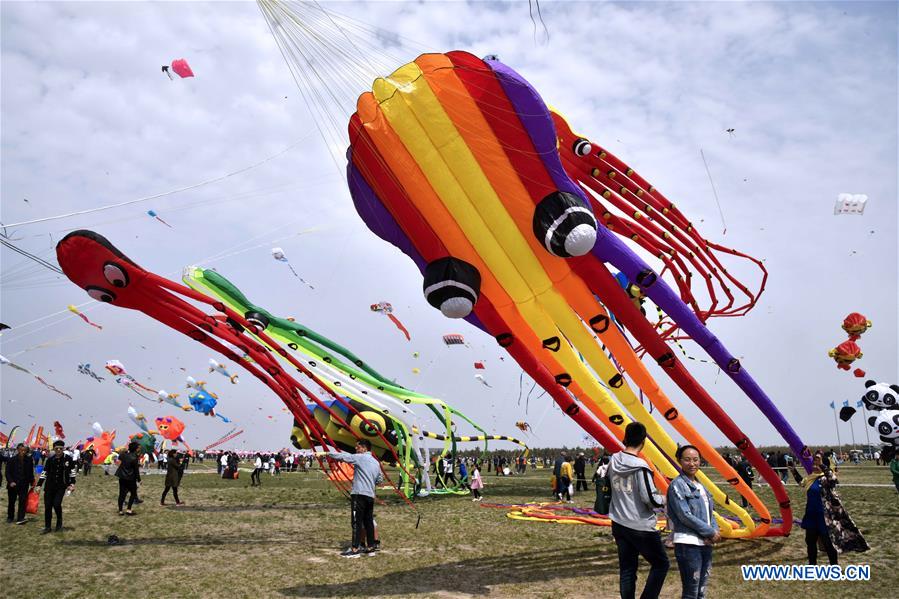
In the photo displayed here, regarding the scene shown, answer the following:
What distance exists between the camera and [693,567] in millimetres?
5285

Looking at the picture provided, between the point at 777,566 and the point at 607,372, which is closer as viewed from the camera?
the point at 777,566

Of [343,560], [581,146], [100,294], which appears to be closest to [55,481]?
[100,294]

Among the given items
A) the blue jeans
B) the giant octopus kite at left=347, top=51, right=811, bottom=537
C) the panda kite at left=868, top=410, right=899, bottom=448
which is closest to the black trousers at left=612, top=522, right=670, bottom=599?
the blue jeans

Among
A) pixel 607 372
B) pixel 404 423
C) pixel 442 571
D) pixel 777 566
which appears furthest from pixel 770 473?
pixel 404 423

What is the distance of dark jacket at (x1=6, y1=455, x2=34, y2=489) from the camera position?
42.7 ft

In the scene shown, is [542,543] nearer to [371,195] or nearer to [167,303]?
[371,195]

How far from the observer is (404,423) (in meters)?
21.4

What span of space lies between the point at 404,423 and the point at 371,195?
13691 millimetres

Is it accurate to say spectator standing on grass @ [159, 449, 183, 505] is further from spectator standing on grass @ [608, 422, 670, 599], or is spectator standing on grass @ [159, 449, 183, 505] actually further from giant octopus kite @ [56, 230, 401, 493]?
spectator standing on grass @ [608, 422, 670, 599]

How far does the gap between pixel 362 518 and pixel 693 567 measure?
19.9 feet

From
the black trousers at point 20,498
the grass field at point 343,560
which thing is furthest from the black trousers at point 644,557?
the black trousers at point 20,498

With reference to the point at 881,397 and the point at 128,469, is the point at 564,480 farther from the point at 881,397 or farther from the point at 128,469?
the point at 128,469

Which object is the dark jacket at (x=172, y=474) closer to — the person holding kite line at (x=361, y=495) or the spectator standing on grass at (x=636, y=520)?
the person holding kite line at (x=361, y=495)

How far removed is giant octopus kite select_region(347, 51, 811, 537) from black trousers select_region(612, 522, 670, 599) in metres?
3.75
